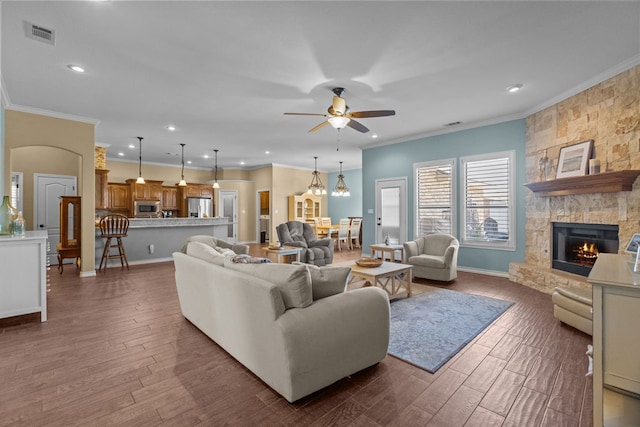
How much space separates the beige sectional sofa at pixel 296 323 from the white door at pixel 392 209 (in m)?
4.80

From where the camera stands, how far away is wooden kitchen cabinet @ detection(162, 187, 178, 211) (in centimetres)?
978

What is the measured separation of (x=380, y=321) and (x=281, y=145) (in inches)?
235

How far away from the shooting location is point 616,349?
144cm

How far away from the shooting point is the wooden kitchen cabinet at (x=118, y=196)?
29.2 feet

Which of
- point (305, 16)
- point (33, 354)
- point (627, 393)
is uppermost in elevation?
point (305, 16)

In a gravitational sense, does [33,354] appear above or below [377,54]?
below

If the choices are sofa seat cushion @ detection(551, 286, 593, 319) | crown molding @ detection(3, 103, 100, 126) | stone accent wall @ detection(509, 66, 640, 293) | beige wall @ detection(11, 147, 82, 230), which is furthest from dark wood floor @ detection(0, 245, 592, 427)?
beige wall @ detection(11, 147, 82, 230)

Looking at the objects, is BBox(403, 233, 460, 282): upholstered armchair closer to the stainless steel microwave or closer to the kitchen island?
the kitchen island

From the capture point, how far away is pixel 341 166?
1100 cm

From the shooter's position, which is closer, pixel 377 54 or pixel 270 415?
pixel 270 415

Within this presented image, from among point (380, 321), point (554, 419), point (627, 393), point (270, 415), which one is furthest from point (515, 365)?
point (270, 415)

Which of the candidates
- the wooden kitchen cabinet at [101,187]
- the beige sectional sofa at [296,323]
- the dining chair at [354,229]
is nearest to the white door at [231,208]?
the wooden kitchen cabinet at [101,187]

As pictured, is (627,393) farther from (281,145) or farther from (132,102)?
(281,145)

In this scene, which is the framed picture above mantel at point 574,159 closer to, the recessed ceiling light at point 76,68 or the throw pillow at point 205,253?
the throw pillow at point 205,253
